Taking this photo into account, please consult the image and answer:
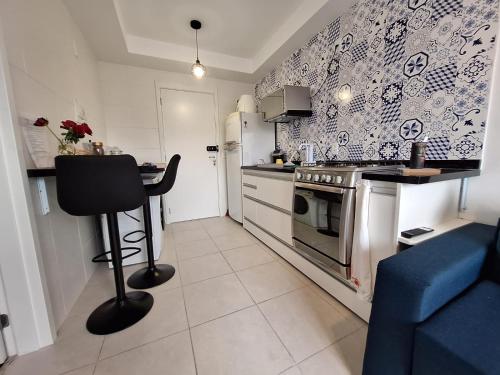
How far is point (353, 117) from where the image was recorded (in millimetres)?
1876

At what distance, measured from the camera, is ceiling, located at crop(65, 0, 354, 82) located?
1.97m

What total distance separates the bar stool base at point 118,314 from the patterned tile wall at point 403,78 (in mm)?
2089

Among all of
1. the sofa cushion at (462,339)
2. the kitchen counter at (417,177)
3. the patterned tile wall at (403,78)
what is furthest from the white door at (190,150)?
the sofa cushion at (462,339)

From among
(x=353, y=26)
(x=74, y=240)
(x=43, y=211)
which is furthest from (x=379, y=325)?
(x=353, y=26)

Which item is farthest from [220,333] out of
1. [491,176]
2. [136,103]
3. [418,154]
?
[136,103]

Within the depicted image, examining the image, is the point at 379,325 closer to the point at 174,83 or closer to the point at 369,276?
the point at 369,276

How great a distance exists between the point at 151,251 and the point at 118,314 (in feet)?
1.67

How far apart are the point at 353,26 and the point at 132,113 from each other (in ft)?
9.42

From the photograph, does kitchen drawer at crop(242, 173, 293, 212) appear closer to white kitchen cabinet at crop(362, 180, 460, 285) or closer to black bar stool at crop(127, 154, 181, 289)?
white kitchen cabinet at crop(362, 180, 460, 285)

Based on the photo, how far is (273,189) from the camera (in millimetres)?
2086

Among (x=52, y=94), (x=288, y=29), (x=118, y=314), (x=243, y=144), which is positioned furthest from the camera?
(x=243, y=144)

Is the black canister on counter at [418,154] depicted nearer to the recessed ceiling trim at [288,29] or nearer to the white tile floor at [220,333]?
the white tile floor at [220,333]

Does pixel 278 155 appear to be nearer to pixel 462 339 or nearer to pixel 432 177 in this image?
pixel 432 177

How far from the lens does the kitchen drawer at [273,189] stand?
1870 millimetres
